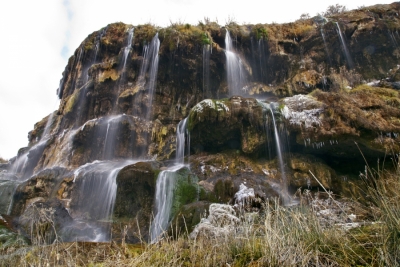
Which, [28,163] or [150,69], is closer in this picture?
[150,69]

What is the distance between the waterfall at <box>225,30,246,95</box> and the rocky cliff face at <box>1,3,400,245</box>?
72mm

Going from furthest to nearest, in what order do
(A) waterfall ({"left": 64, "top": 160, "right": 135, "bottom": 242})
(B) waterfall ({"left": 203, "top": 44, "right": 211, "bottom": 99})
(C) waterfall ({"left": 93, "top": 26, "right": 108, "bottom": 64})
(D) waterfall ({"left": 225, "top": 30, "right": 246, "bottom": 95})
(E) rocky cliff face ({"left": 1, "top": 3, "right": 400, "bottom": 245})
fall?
(C) waterfall ({"left": 93, "top": 26, "right": 108, "bottom": 64}), (D) waterfall ({"left": 225, "top": 30, "right": 246, "bottom": 95}), (B) waterfall ({"left": 203, "top": 44, "right": 211, "bottom": 99}), (E) rocky cliff face ({"left": 1, "top": 3, "right": 400, "bottom": 245}), (A) waterfall ({"left": 64, "top": 160, "right": 135, "bottom": 242})

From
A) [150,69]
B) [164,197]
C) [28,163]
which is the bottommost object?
[164,197]

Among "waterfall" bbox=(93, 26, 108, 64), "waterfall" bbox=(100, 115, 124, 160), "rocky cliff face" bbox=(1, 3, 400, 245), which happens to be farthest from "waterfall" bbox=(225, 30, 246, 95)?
"waterfall" bbox=(93, 26, 108, 64)

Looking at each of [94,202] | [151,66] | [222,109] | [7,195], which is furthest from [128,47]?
[94,202]

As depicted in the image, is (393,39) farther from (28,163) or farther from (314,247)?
(28,163)

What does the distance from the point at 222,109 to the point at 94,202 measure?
22.2ft

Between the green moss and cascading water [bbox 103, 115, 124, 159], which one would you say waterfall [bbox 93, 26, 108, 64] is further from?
the green moss

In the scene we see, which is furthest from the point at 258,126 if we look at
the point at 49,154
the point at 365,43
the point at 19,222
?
the point at 49,154

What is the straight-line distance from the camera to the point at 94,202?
11.8 m

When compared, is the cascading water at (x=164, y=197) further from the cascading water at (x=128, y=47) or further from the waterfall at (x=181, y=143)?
the cascading water at (x=128, y=47)

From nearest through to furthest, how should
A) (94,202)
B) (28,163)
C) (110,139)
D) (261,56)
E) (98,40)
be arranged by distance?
(94,202) < (110,139) < (261,56) < (28,163) < (98,40)

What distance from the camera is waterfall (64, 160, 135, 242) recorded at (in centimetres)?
941

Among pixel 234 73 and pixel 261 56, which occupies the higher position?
pixel 261 56
